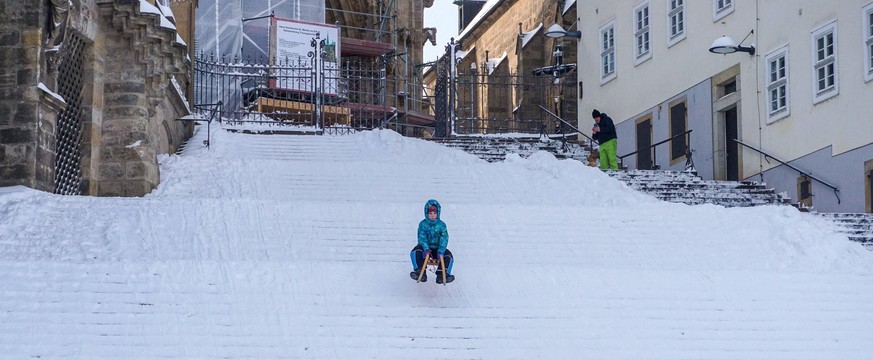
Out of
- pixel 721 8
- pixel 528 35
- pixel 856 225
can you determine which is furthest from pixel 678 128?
pixel 528 35

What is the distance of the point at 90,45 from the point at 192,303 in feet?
31.5

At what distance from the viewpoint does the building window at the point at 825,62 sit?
94.4 ft

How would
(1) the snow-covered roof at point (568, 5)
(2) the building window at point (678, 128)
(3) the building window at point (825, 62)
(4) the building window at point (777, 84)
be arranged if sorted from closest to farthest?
1. (3) the building window at point (825, 62)
2. (4) the building window at point (777, 84)
3. (2) the building window at point (678, 128)
4. (1) the snow-covered roof at point (568, 5)

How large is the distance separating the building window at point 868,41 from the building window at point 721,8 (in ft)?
17.2

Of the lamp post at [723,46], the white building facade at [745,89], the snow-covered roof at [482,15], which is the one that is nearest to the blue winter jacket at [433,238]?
the white building facade at [745,89]

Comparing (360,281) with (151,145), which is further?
(151,145)

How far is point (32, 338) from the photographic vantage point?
55.1 ft

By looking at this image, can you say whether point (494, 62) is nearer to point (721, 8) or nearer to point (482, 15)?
point (482, 15)

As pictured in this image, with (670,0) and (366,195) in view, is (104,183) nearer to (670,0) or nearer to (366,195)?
(366,195)

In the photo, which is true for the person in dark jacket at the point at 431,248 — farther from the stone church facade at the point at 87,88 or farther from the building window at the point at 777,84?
the building window at the point at 777,84

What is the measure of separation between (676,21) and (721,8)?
2234 mm

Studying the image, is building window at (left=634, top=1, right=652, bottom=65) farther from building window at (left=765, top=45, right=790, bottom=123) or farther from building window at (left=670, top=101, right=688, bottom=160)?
building window at (left=765, top=45, right=790, bottom=123)

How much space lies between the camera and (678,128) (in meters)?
34.8

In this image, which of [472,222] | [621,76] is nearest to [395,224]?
[472,222]
